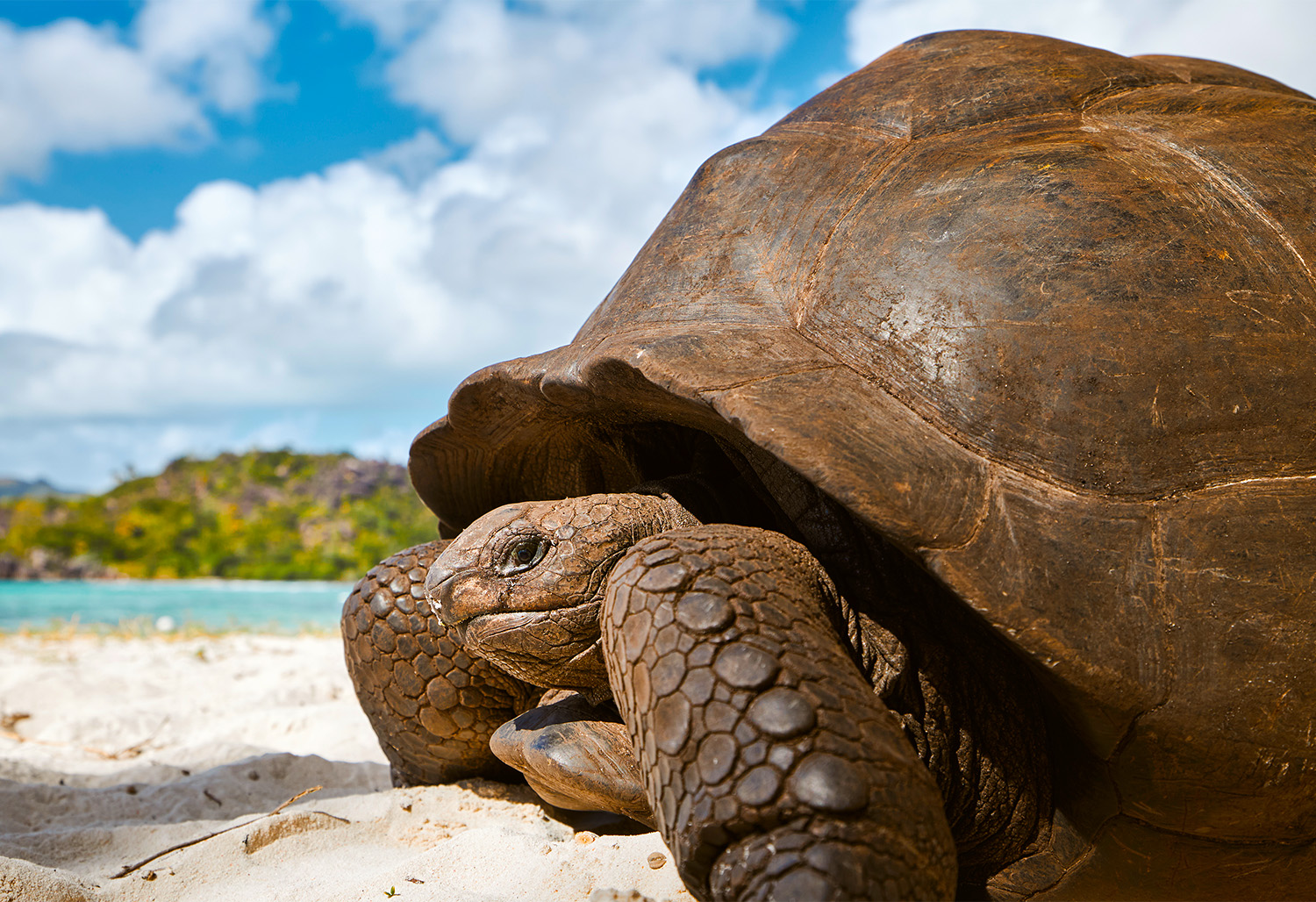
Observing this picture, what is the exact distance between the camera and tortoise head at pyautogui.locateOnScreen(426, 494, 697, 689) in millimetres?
1953

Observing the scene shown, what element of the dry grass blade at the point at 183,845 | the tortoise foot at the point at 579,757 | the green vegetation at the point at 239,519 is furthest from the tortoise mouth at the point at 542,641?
the green vegetation at the point at 239,519

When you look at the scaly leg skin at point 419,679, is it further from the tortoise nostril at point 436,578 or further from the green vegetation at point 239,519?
the green vegetation at point 239,519

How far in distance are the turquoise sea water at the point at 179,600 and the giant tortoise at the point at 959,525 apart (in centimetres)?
1075

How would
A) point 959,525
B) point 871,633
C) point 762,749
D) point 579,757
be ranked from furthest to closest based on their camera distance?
point 579,757, point 871,633, point 959,525, point 762,749

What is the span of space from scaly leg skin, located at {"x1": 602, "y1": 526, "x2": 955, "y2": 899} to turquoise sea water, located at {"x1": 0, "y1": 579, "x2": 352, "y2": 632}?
36.7 feet

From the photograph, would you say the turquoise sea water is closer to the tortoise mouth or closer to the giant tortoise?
the tortoise mouth

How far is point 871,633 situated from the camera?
184cm

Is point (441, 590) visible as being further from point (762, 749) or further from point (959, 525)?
point (959, 525)

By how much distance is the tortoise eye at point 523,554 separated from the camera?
1.99 meters

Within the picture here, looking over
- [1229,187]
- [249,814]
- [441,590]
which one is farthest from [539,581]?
[1229,187]

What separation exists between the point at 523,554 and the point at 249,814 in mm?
1498

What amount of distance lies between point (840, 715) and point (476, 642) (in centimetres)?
94

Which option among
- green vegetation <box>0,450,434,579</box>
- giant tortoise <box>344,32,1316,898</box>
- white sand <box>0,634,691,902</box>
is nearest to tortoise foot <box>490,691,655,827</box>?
giant tortoise <box>344,32,1316,898</box>

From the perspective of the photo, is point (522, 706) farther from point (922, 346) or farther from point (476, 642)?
point (922, 346)
